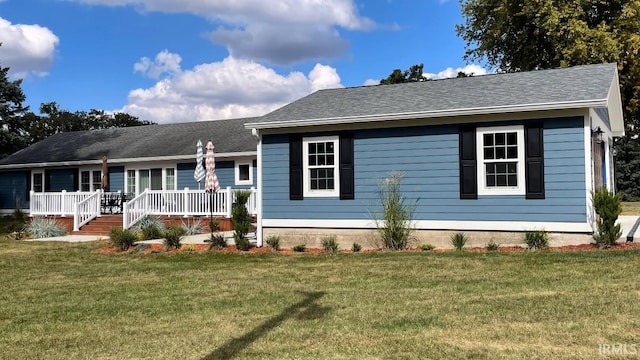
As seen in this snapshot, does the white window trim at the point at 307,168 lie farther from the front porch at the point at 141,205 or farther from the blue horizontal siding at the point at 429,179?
the front porch at the point at 141,205

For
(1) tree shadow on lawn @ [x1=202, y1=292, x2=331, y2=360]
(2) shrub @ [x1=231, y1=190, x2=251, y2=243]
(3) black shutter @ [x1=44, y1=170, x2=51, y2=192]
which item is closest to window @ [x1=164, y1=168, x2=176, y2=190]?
(3) black shutter @ [x1=44, y1=170, x2=51, y2=192]

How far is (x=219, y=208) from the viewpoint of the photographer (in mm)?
17156

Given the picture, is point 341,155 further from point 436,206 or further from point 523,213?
point 523,213

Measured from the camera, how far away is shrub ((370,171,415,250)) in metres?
11.3

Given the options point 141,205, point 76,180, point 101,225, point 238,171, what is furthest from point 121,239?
point 76,180

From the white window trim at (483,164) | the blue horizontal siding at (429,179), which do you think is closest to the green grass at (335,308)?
the blue horizontal siding at (429,179)

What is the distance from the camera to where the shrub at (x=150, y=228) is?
15.2 metres

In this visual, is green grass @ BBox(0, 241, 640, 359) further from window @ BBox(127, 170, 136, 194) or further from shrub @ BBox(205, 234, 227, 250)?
window @ BBox(127, 170, 136, 194)

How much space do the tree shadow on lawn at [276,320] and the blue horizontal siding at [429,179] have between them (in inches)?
200

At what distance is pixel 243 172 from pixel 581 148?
12232 millimetres

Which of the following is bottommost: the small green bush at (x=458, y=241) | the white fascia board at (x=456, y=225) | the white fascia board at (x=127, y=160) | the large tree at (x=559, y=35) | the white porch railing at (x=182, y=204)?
the small green bush at (x=458, y=241)

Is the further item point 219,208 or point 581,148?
point 219,208

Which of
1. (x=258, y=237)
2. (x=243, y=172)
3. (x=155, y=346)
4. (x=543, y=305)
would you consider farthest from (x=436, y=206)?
(x=243, y=172)

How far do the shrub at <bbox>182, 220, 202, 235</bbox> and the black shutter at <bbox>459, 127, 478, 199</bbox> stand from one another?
28.3 ft
